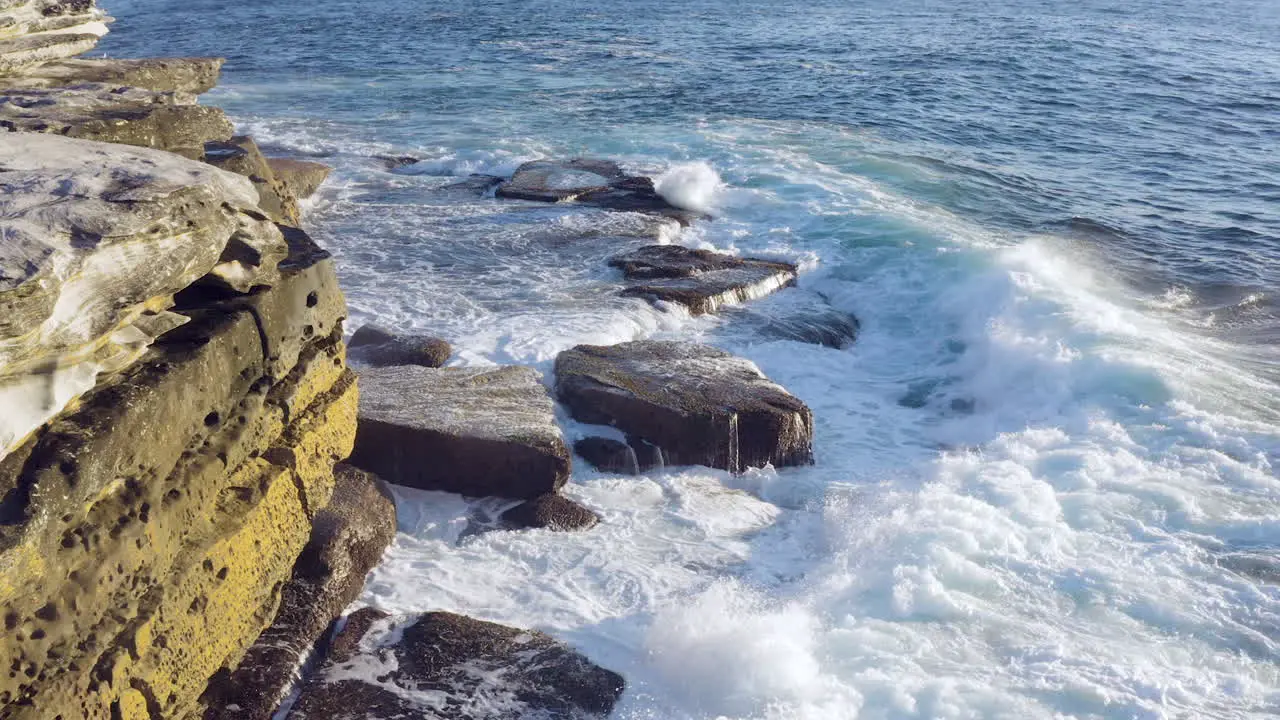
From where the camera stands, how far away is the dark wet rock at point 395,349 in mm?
6895

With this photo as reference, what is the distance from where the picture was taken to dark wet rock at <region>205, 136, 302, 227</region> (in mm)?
6092

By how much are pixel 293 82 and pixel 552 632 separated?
58.7 ft

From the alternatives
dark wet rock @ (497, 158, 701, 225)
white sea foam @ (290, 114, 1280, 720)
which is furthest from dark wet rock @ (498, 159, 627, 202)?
white sea foam @ (290, 114, 1280, 720)

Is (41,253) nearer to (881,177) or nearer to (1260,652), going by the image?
(1260,652)

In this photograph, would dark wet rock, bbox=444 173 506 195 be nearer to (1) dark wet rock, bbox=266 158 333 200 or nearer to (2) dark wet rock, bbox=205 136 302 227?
(1) dark wet rock, bbox=266 158 333 200

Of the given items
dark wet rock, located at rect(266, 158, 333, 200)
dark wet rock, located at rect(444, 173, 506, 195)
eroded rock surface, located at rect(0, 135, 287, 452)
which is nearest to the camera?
eroded rock surface, located at rect(0, 135, 287, 452)

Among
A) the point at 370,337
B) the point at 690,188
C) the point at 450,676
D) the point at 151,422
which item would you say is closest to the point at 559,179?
the point at 690,188

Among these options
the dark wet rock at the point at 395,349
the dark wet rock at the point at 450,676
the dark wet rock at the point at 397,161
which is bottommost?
the dark wet rock at the point at 450,676

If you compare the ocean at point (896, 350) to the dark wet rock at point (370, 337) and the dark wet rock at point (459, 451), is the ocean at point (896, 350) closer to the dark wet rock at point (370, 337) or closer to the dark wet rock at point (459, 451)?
the dark wet rock at point (459, 451)

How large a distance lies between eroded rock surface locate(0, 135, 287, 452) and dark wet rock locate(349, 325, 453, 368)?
9.99 feet

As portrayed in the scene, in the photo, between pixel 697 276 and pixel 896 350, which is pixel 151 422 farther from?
A: pixel 896 350

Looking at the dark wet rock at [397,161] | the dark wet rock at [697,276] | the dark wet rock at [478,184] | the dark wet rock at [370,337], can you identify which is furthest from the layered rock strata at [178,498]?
the dark wet rock at [397,161]

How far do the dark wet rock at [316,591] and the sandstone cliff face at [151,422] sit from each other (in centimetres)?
2

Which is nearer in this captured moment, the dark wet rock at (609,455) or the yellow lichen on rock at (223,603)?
the yellow lichen on rock at (223,603)
